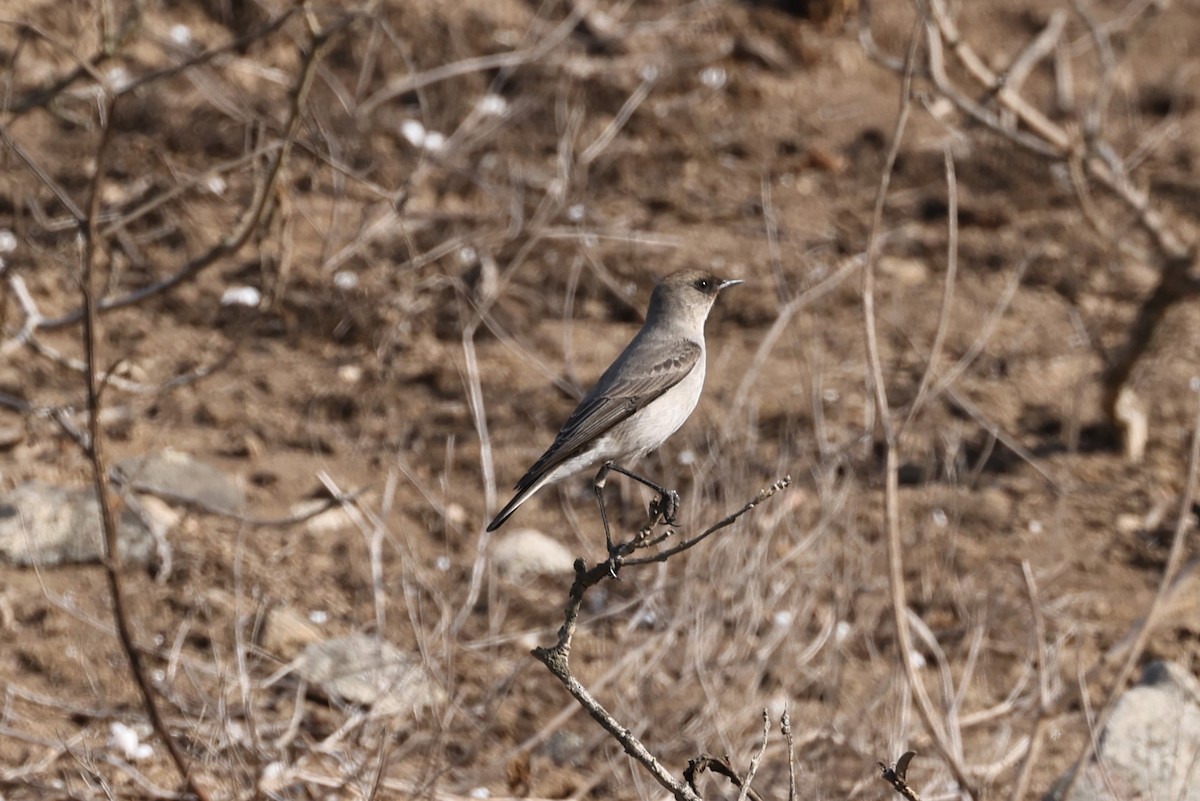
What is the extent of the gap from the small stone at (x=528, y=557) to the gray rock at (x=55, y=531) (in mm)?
1623

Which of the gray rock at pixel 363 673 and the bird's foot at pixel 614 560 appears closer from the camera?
the bird's foot at pixel 614 560

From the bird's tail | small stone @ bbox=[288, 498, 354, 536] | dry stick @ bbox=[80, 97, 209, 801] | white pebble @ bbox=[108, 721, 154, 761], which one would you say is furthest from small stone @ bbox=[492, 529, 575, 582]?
dry stick @ bbox=[80, 97, 209, 801]

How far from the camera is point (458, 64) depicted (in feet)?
32.2

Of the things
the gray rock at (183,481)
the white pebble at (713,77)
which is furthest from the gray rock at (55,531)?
the white pebble at (713,77)

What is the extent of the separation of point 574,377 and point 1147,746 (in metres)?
3.27

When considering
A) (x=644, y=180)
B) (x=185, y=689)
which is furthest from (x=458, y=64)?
(x=185, y=689)

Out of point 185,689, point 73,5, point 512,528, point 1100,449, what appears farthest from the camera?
point 73,5

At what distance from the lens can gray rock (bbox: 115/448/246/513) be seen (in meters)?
7.13

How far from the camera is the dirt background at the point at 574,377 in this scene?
614 cm

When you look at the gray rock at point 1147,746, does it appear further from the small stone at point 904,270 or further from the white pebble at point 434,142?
the white pebble at point 434,142

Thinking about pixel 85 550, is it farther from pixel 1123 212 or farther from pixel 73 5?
pixel 1123 212

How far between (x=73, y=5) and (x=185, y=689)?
16.9 ft

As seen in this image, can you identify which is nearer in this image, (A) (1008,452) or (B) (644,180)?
(A) (1008,452)

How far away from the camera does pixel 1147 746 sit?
6039mm
